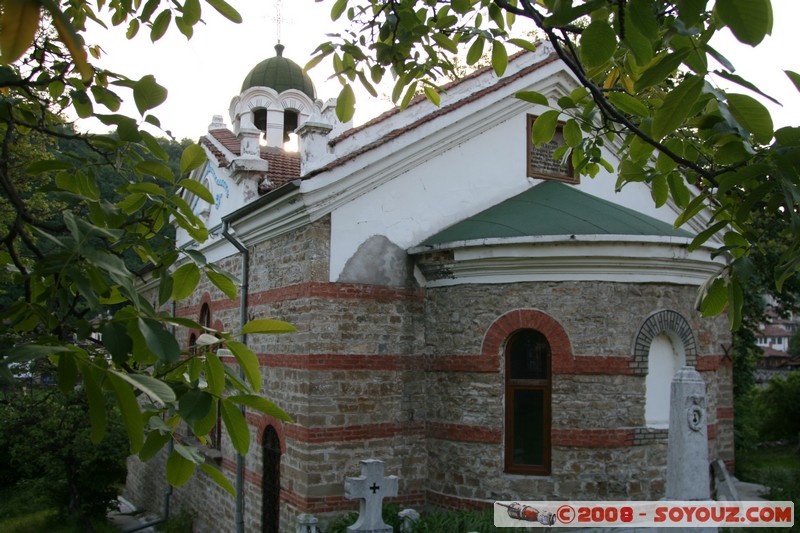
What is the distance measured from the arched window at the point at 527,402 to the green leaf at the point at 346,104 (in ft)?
21.0

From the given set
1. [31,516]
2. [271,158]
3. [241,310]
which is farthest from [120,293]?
[31,516]

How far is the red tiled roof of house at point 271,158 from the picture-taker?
12414mm

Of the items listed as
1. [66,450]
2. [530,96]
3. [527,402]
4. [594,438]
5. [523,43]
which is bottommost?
[66,450]

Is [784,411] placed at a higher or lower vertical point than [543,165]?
lower

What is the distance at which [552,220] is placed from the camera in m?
10.0

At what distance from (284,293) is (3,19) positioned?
9131 millimetres

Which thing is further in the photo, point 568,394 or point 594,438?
point 568,394

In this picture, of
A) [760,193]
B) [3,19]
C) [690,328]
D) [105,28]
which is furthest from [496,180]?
[3,19]

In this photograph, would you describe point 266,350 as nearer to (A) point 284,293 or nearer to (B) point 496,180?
(A) point 284,293

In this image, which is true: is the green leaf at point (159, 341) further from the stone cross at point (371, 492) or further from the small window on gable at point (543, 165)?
the small window on gable at point (543, 165)

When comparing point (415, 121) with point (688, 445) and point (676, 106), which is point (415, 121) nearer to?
point (688, 445)

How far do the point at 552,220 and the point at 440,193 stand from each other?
173 centimetres

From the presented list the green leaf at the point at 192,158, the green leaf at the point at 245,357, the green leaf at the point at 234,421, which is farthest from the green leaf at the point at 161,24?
the green leaf at the point at 234,421

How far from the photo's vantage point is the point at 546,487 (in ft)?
30.8
